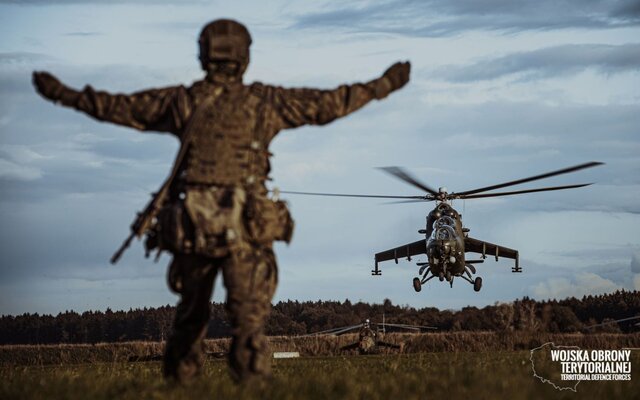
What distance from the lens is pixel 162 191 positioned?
10.3m

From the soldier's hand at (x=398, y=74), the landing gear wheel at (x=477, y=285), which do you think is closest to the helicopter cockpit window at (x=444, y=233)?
the landing gear wheel at (x=477, y=285)

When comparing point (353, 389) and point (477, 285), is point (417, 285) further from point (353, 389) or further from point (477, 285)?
point (353, 389)

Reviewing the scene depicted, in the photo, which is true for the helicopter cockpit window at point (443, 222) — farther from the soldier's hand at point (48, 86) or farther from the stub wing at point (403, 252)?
the soldier's hand at point (48, 86)

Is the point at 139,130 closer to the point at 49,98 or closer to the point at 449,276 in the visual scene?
the point at 49,98

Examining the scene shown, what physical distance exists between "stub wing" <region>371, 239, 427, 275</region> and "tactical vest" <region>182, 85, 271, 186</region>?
54654mm

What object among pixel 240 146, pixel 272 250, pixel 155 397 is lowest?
pixel 155 397

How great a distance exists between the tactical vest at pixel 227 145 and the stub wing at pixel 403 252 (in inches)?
2152

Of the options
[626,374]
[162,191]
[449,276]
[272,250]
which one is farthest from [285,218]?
[449,276]

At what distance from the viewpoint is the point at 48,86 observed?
1041 centimetres

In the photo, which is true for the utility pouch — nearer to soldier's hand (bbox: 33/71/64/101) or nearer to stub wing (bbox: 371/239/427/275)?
soldier's hand (bbox: 33/71/64/101)

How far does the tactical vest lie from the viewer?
10133 millimetres

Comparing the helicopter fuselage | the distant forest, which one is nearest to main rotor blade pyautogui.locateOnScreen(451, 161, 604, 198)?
the helicopter fuselage

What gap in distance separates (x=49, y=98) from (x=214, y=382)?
2.98 m

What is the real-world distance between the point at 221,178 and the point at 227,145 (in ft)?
0.98
